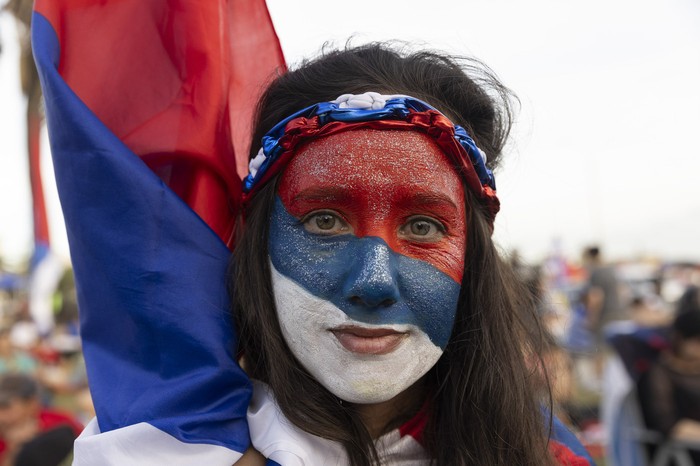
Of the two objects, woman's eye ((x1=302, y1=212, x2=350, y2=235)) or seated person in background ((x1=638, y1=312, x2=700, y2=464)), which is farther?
seated person in background ((x1=638, y1=312, x2=700, y2=464))

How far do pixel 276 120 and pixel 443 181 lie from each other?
469mm

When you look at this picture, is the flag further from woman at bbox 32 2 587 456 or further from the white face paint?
the white face paint

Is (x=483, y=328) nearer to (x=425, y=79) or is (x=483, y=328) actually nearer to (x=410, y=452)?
(x=410, y=452)

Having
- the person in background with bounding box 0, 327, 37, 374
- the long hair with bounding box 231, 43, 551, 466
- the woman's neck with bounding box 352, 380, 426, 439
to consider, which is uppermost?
the long hair with bounding box 231, 43, 551, 466

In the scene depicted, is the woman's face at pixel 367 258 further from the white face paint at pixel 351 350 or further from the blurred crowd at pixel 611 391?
the blurred crowd at pixel 611 391

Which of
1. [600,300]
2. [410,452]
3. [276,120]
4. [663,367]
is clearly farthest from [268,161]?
[600,300]

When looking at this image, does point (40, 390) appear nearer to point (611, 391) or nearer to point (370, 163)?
point (370, 163)

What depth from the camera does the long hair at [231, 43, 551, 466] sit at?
59.8 inches

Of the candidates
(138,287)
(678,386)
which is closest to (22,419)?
(138,287)

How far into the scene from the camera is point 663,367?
413cm

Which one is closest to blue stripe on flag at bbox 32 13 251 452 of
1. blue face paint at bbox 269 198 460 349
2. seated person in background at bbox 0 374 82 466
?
blue face paint at bbox 269 198 460 349

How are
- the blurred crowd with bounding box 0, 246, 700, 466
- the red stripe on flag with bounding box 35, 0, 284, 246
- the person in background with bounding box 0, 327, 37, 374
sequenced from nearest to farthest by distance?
the red stripe on flag with bounding box 35, 0, 284, 246
the blurred crowd with bounding box 0, 246, 700, 466
the person in background with bounding box 0, 327, 37, 374

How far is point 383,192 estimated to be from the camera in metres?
1.50

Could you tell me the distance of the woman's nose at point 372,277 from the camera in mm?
1392
